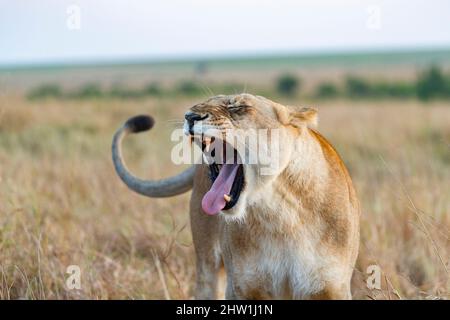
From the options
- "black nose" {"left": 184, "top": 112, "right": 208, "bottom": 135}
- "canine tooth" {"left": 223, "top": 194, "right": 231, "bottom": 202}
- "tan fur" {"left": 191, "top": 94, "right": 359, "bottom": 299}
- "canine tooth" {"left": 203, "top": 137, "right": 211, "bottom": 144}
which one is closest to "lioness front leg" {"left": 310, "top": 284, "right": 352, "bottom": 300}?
"tan fur" {"left": 191, "top": 94, "right": 359, "bottom": 299}

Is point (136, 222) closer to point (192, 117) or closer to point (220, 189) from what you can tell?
point (220, 189)

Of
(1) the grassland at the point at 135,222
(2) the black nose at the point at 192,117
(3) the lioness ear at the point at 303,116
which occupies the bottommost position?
(1) the grassland at the point at 135,222

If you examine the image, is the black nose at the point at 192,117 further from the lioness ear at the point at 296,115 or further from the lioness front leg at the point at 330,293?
the lioness front leg at the point at 330,293

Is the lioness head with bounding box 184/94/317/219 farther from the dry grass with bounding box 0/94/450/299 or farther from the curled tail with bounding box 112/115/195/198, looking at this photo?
the curled tail with bounding box 112/115/195/198

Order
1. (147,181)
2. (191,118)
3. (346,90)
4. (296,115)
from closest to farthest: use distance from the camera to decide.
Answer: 1. (191,118)
2. (296,115)
3. (147,181)
4. (346,90)

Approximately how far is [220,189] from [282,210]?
32cm

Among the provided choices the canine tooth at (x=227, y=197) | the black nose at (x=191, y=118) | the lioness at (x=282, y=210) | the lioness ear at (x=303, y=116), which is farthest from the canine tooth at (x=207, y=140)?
the lioness ear at (x=303, y=116)

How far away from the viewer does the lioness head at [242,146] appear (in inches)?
141

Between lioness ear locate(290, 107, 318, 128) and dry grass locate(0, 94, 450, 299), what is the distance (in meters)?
0.57

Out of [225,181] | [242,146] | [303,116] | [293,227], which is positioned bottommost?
[293,227]

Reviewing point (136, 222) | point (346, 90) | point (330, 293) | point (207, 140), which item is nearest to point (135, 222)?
point (136, 222)

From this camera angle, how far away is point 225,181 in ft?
12.1
